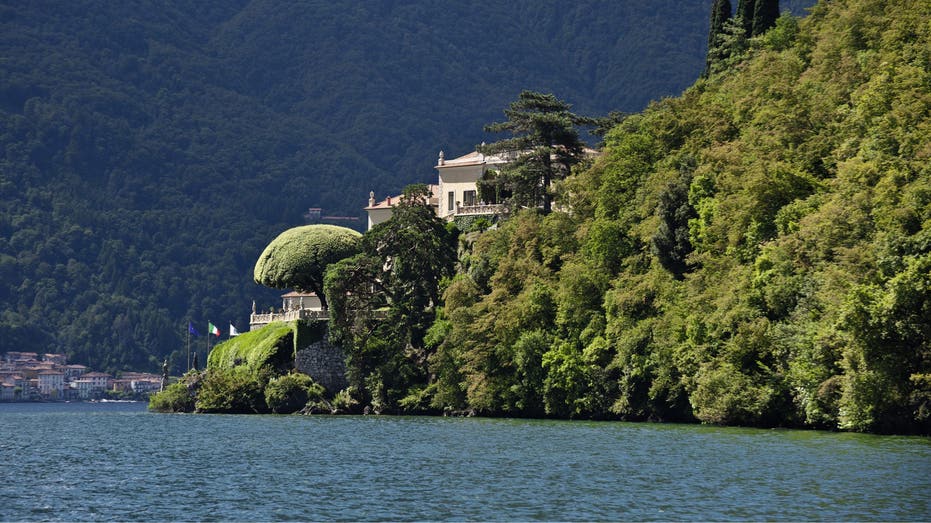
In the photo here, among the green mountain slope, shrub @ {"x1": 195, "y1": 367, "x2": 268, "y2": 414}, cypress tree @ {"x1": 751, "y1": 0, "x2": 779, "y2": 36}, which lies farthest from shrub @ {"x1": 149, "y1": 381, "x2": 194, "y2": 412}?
cypress tree @ {"x1": 751, "y1": 0, "x2": 779, "y2": 36}

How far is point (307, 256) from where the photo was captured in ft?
310

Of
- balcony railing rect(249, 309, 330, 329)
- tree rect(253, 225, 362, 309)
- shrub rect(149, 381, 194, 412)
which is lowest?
shrub rect(149, 381, 194, 412)

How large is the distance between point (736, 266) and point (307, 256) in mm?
42197

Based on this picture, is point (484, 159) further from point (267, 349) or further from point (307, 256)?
point (267, 349)

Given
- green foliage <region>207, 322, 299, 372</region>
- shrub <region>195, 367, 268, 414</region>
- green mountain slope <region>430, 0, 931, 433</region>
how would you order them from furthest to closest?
green foliage <region>207, 322, 299, 372</region>, shrub <region>195, 367, 268, 414</region>, green mountain slope <region>430, 0, 931, 433</region>

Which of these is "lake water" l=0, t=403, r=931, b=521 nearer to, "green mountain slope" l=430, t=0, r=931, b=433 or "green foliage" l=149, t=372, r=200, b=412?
"green mountain slope" l=430, t=0, r=931, b=433

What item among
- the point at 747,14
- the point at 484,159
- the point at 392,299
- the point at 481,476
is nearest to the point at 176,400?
the point at 392,299

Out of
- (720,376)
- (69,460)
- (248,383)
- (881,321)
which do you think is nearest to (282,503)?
(69,460)

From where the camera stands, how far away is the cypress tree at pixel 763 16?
8119 centimetres

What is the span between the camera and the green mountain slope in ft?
156

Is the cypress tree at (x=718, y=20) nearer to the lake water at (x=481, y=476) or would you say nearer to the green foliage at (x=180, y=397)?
the lake water at (x=481, y=476)

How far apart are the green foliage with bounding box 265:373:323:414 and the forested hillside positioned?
474cm

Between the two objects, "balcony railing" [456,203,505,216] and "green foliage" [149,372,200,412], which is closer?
"balcony railing" [456,203,505,216]

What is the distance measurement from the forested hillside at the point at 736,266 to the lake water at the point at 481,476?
3167 mm
